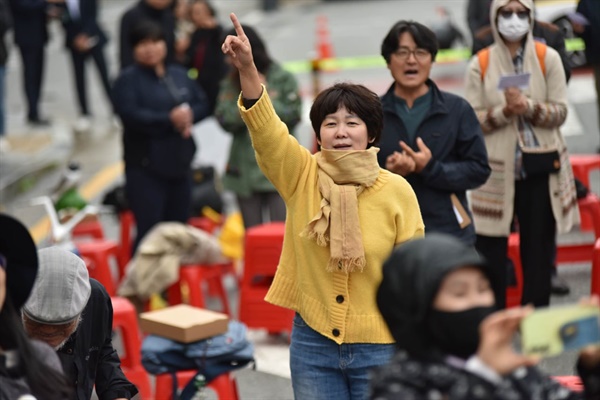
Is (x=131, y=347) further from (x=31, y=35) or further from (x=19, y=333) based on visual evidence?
(x=31, y=35)

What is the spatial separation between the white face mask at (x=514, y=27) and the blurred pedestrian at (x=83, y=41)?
9.07 meters

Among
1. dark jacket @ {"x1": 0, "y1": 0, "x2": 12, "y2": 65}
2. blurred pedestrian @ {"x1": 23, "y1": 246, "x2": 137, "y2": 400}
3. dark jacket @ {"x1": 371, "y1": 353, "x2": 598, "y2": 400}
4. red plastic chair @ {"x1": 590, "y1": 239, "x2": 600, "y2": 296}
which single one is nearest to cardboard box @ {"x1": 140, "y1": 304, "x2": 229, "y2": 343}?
blurred pedestrian @ {"x1": 23, "y1": 246, "x2": 137, "y2": 400}

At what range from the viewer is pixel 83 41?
1623 centimetres

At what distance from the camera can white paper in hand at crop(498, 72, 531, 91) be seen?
7.55 metres

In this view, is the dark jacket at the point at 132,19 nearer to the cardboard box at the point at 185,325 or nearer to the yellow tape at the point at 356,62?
the cardboard box at the point at 185,325

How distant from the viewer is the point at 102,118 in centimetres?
1730

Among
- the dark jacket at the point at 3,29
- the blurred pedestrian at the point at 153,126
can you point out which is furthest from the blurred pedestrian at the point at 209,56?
the dark jacket at the point at 3,29

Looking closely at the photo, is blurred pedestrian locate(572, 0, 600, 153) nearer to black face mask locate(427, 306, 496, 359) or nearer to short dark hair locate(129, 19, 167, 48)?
short dark hair locate(129, 19, 167, 48)

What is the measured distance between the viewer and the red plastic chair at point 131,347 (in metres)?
8.01

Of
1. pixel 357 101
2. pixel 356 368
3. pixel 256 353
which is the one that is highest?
pixel 357 101

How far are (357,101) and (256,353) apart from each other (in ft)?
12.0

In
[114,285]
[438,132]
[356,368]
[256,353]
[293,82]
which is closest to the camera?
[356,368]

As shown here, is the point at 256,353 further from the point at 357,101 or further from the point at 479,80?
the point at 357,101

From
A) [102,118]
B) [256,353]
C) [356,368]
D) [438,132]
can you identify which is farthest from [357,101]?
[102,118]
